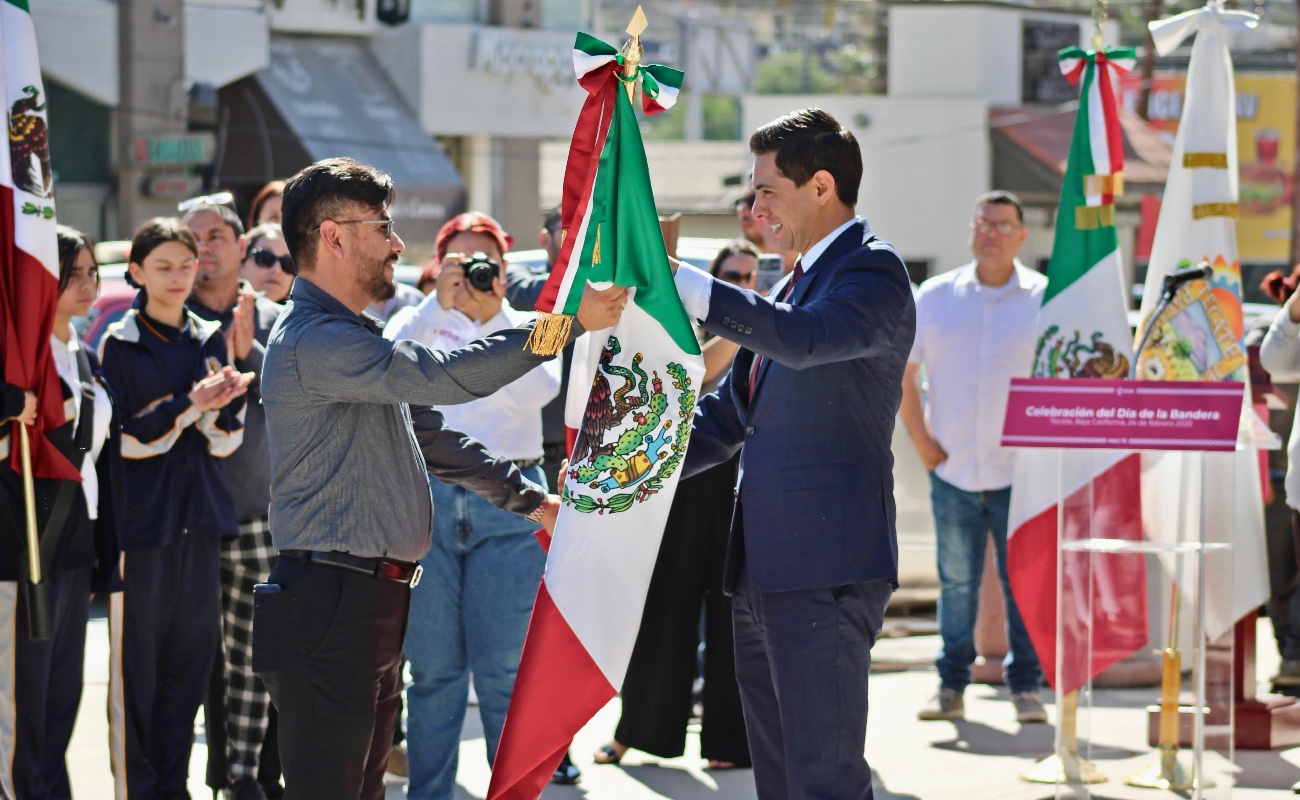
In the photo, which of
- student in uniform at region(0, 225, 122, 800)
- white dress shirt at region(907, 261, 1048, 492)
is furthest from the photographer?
white dress shirt at region(907, 261, 1048, 492)

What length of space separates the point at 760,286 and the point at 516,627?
1747 mm

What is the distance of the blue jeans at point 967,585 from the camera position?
21.9 ft

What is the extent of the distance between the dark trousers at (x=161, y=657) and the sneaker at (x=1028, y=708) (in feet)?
11.0

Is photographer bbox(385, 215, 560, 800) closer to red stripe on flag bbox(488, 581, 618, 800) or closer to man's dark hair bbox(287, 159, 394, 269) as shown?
red stripe on flag bbox(488, 581, 618, 800)

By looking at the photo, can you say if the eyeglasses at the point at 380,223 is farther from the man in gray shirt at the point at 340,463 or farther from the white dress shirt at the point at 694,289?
the white dress shirt at the point at 694,289

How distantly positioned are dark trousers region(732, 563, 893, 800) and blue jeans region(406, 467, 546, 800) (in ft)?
5.03

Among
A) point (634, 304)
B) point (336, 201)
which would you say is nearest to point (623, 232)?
point (634, 304)

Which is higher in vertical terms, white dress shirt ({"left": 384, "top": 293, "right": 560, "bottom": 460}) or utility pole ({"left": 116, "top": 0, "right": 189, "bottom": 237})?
utility pole ({"left": 116, "top": 0, "right": 189, "bottom": 237})

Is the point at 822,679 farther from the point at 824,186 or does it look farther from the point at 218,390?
the point at 218,390

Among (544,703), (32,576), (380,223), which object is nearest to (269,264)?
(32,576)

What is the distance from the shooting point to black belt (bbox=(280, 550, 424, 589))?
141 inches

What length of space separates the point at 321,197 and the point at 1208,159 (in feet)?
12.6

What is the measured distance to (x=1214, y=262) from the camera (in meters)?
6.02

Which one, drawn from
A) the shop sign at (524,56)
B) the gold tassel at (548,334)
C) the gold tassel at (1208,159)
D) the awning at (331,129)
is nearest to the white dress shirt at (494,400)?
the gold tassel at (548,334)
